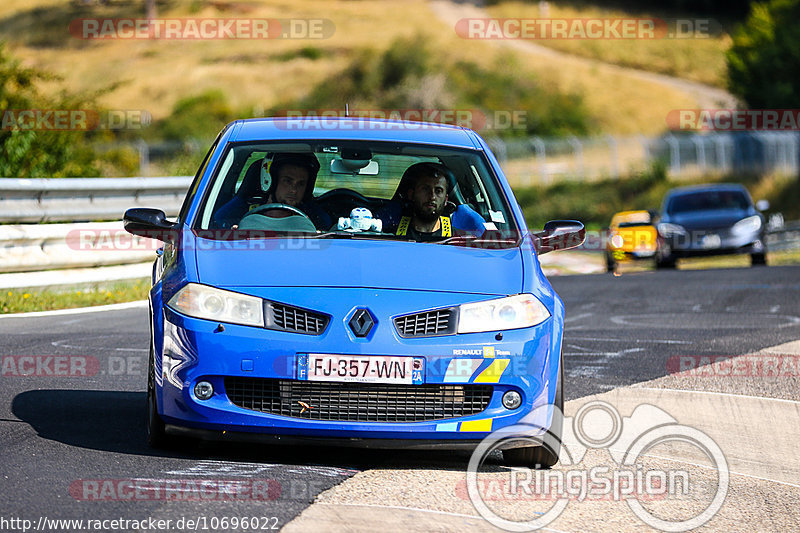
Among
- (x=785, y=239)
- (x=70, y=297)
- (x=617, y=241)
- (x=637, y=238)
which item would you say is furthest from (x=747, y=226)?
(x=70, y=297)

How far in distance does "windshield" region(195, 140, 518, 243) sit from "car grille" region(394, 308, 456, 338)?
2.71ft

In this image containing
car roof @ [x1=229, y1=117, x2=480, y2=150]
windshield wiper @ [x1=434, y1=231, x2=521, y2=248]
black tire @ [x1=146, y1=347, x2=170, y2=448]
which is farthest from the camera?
car roof @ [x1=229, y1=117, x2=480, y2=150]

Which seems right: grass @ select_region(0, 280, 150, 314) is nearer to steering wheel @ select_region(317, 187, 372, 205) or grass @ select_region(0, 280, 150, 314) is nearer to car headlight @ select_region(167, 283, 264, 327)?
steering wheel @ select_region(317, 187, 372, 205)

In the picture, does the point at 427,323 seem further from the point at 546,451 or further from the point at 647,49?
the point at 647,49

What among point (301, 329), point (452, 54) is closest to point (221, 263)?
point (301, 329)

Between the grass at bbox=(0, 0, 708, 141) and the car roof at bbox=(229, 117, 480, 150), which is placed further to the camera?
the grass at bbox=(0, 0, 708, 141)

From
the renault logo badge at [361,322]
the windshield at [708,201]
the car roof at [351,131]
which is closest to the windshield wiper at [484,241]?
the car roof at [351,131]

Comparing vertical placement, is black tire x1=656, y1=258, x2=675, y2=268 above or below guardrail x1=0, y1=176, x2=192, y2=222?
below

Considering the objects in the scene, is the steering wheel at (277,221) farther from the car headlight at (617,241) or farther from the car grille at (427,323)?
the car headlight at (617,241)

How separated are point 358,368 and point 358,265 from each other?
559mm

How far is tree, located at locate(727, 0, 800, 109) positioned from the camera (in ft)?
190

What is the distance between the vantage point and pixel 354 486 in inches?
214

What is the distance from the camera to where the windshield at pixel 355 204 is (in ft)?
21.7

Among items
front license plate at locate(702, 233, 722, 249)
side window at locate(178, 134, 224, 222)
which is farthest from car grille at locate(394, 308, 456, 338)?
front license plate at locate(702, 233, 722, 249)
